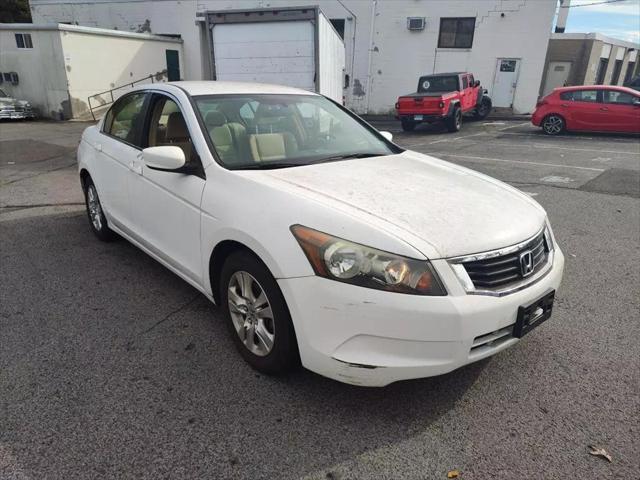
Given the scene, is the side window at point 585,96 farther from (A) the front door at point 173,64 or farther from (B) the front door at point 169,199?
(A) the front door at point 173,64

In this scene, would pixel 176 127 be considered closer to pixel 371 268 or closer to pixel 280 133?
pixel 280 133

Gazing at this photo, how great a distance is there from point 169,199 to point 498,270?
7.03 feet

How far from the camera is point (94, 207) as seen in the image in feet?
15.9

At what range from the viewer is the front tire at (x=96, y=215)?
15.4 feet

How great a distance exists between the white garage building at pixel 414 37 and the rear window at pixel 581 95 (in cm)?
648

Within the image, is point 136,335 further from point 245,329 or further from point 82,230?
point 82,230

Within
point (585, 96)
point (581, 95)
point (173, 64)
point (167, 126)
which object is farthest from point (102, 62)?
point (167, 126)

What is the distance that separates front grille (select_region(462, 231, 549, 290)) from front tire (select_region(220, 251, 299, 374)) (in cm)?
92

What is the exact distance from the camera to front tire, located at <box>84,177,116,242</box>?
4.68m

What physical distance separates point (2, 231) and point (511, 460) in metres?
5.49

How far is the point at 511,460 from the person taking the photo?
2189 millimetres

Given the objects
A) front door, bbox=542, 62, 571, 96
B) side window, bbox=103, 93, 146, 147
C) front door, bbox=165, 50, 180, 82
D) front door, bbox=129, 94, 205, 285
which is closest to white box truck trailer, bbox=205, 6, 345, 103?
side window, bbox=103, 93, 146, 147

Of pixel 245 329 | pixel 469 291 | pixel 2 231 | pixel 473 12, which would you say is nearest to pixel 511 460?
pixel 469 291

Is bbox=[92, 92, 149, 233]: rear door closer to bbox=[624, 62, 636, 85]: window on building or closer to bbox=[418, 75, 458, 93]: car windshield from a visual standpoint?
bbox=[418, 75, 458, 93]: car windshield
